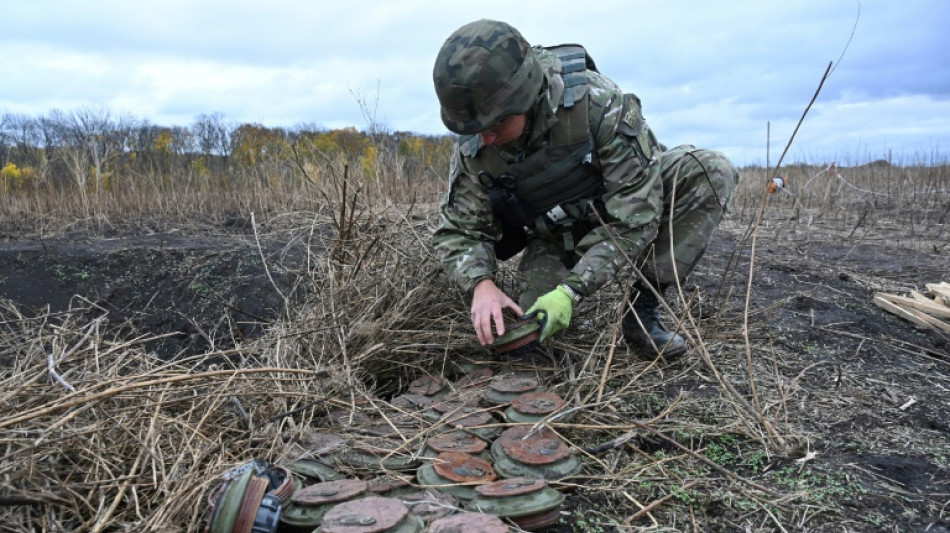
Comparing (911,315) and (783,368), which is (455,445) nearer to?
(783,368)

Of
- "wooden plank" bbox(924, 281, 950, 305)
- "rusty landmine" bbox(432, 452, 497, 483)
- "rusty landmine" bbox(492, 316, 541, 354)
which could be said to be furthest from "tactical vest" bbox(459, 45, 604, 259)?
Answer: "wooden plank" bbox(924, 281, 950, 305)

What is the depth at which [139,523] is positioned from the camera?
4.56ft

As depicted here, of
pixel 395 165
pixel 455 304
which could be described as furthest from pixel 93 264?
pixel 455 304

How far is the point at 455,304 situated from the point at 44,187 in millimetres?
9831

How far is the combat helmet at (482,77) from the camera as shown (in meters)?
2.32

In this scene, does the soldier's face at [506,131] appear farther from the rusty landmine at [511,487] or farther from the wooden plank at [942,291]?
the wooden plank at [942,291]

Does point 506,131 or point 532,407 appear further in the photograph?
point 506,131

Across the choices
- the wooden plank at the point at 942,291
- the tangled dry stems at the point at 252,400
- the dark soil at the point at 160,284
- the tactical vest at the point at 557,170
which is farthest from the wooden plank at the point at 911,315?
the dark soil at the point at 160,284

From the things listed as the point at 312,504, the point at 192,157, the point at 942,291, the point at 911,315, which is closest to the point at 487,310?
the point at 312,504

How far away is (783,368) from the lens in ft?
8.75

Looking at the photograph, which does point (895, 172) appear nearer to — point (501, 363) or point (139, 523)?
point (501, 363)

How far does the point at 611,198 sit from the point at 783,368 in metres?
0.99

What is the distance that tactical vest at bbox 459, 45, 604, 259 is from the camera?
2611mm

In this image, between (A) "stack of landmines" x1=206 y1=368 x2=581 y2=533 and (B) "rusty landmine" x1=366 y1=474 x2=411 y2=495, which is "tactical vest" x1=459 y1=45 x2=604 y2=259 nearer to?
(A) "stack of landmines" x1=206 y1=368 x2=581 y2=533
